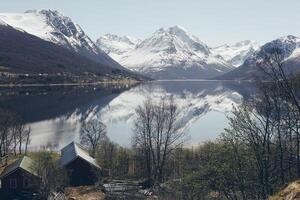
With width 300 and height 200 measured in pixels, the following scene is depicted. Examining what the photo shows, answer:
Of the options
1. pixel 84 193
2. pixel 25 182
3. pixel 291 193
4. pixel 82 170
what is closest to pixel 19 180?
pixel 25 182

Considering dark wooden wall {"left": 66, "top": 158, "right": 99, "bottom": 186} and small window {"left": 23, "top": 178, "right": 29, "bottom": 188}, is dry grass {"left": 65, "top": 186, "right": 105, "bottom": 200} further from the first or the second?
small window {"left": 23, "top": 178, "right": 29, "bottom": 188}

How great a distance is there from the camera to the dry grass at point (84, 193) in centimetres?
6681

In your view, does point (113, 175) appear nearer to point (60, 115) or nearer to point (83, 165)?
point (83, 165)

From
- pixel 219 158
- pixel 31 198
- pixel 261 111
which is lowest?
pixel 31 198

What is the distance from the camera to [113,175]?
261ft

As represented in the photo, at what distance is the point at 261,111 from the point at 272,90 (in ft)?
21.0

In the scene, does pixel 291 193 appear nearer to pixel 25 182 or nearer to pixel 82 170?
pixel 25 182

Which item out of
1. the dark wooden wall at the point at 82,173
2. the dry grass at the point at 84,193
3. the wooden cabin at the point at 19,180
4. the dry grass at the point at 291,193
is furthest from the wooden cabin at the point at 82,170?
the dry grass at the point at 291,193

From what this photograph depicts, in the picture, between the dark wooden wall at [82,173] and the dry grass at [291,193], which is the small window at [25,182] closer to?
the dark wooden wall at [82,173]

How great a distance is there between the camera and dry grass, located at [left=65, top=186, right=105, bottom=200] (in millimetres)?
66812

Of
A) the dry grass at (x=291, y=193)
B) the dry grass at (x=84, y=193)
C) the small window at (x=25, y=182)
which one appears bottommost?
the dry grass at (x=84, y=193)

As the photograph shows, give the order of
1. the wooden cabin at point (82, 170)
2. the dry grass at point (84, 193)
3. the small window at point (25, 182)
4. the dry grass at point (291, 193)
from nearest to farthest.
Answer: the dry grass at point (291, 193) < the dry grass at point (84, 193) < the small window at point (25, 182) < the wooden cabin at point (82, 170)

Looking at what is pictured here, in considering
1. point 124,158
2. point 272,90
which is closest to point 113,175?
point 124,158

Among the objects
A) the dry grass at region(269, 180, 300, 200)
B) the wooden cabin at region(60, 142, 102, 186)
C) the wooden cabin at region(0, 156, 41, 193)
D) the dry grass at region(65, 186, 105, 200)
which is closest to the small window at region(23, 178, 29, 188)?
the wooden cabin at region(0, 156, 41, 193)
